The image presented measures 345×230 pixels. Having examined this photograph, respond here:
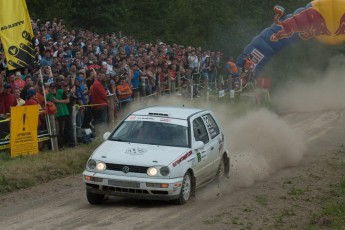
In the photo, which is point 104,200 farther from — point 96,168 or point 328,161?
point 328,161

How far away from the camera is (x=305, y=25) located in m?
30.9

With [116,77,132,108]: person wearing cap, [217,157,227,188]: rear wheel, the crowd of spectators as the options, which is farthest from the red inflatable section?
[217,157,227,188]: rear wheel

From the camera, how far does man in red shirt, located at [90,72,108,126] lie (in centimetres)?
1947

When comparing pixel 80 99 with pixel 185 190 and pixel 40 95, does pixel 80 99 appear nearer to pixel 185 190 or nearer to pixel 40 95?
pixel 40 95

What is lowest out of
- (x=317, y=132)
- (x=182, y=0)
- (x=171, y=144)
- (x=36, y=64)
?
(x=317, y=132)

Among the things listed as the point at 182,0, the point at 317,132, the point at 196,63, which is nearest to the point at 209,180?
the point at 317,132

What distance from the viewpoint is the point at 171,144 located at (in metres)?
13.0

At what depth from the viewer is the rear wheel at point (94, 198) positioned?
1246 centimetres

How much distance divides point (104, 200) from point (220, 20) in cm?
3388

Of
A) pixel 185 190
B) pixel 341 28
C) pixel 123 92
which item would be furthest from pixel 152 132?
pixel 341 28

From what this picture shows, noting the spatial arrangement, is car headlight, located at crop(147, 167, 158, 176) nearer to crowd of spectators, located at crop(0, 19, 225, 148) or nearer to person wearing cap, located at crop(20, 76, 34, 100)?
crowd of spectators, located at crop(0, 19, 225, 148)

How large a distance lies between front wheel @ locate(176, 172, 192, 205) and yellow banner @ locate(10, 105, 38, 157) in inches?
209

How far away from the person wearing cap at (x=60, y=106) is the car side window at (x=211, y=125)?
15.4 feet

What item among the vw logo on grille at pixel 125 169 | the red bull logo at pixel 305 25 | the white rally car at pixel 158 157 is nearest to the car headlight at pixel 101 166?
the white rally car at pixel 158 157
